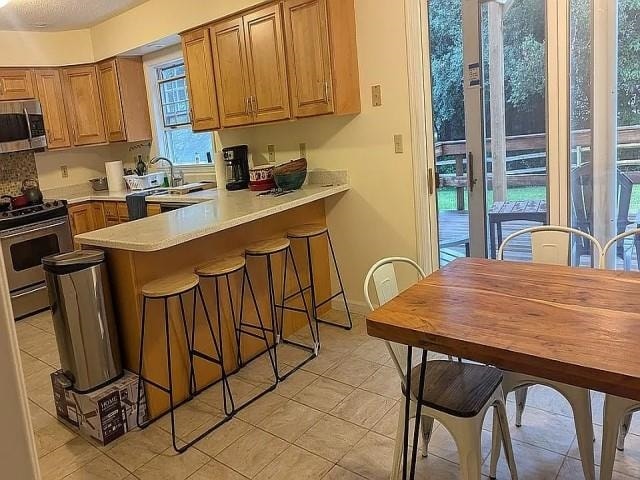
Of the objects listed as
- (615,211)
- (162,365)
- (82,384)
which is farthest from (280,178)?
(615,211)

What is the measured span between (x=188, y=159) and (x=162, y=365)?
2.85 metres

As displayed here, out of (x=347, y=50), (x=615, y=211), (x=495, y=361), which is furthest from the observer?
(x=347, y=50)

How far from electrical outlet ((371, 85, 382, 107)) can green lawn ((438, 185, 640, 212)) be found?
28.1 inches

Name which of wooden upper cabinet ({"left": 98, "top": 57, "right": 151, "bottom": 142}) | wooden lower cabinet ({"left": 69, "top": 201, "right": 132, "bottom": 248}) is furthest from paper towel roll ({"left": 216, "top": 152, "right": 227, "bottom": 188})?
wooden upper cabinet ({"left": 98, "top": 57, "right": 151, "bottom": 142})

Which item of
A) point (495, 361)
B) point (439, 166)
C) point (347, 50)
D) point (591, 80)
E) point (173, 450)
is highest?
point (347, 50)

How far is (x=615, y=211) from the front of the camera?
280 cm

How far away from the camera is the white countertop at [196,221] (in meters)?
2.40

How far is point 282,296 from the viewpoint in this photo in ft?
11.2

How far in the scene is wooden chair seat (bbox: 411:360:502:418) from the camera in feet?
5.34

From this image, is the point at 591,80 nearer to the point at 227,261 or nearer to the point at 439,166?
the point at 439,166

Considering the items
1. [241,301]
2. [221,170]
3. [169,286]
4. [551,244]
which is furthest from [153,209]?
[551,244]

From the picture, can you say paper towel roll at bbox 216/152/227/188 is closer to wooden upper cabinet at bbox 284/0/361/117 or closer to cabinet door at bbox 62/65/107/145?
wooden upper cabinet at bbox 284/0/361/117

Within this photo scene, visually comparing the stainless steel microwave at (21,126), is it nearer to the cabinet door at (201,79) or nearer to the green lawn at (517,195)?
the cabinet door at (201,79)

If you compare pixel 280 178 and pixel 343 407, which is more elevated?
pixel 280 178
